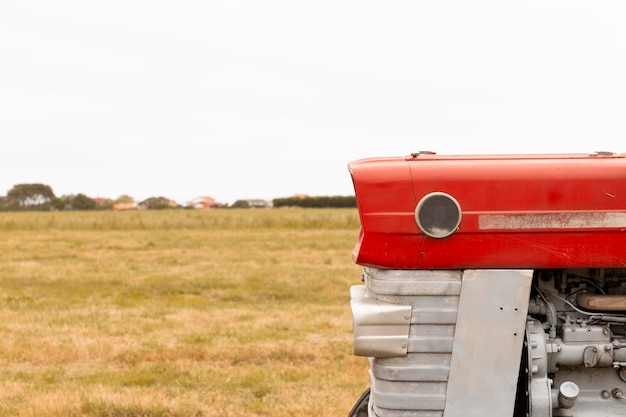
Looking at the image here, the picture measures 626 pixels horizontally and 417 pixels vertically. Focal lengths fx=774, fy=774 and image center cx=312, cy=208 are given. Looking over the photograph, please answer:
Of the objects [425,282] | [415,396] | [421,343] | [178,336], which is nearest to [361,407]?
[415,396]

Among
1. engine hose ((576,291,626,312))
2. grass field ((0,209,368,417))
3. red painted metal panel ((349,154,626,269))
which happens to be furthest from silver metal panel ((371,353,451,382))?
grass field ((0,209,368,417))

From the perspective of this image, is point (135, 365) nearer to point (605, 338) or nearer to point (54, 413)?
point (54, 413)

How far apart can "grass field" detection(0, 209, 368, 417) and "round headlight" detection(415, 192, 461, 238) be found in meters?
2.51

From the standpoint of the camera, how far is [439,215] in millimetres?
3115

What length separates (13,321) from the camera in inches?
350

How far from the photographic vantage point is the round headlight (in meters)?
3.11

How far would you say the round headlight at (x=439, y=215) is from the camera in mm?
3109

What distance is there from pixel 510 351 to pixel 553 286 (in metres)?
0.40

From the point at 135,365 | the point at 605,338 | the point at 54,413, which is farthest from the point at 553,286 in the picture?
the point at 135,365

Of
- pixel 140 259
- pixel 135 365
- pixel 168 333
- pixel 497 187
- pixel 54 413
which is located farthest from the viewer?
pixel 140 259

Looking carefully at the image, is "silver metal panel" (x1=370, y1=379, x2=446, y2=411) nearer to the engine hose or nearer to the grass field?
the engine hose

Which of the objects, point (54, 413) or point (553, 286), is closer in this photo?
point (553, 286)

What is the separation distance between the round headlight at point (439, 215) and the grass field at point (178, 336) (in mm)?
2508

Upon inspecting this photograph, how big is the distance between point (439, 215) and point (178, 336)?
5293 millimetres
